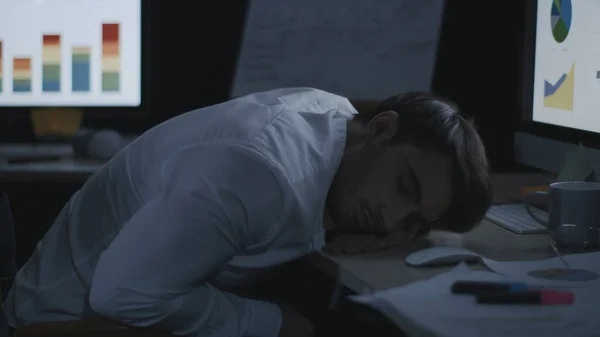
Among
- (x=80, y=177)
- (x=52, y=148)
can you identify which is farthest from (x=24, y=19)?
(x=80, y=177)

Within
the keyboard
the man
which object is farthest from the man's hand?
the keyboard

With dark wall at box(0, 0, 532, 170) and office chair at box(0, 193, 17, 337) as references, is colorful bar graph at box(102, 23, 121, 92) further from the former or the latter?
office chair at box(0, 193, 17, 337)

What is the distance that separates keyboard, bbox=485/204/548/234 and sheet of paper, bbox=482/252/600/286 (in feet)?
0.77

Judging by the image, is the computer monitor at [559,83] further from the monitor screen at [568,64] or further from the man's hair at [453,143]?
the man's hair at [453,143]

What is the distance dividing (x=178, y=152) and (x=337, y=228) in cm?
33

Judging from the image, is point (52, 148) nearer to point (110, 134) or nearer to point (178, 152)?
point (110, 134)

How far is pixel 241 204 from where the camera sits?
40.1 inches

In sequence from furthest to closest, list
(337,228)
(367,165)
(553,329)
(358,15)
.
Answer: (358,15) → (337,228) → (367,165) → (553,329)

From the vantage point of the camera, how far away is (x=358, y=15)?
2305mm

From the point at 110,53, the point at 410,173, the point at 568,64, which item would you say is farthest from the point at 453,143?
the point at 110,53

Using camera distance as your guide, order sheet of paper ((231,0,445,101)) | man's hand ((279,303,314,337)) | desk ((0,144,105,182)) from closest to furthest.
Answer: man's hand ((279,303,314,337)) → desk ((0,144,105,182)) → sheet of paper ((231,0,445,101))

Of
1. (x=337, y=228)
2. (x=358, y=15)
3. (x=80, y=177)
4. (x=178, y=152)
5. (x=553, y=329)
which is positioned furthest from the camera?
(x=358, y=15)

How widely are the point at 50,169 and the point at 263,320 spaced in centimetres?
82

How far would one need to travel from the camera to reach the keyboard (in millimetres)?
1384
